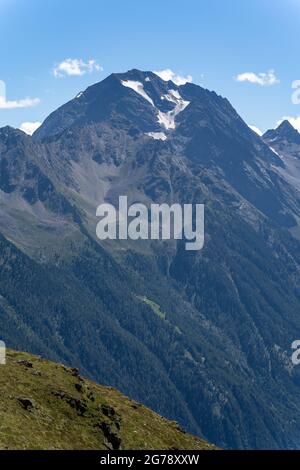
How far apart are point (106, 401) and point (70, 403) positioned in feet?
37.7

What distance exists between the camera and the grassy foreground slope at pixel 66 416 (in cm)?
7500

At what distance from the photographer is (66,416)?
283ft

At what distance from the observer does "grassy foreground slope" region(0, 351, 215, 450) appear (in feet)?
246

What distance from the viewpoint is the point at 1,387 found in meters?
85.1

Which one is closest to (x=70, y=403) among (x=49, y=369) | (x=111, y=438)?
(x=111, y=438)

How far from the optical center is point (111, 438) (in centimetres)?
8644

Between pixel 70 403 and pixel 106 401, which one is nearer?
pixel 70 403
